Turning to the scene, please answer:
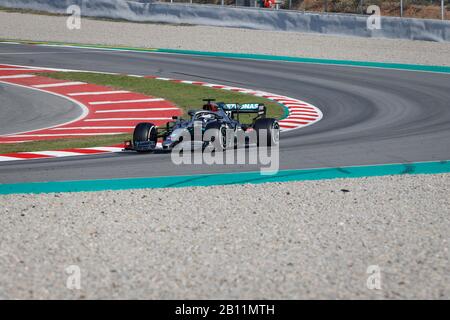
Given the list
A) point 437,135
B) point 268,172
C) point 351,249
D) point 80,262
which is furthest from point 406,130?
point 80,262

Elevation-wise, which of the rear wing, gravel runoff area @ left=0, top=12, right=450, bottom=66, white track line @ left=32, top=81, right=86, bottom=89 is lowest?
the rear wing

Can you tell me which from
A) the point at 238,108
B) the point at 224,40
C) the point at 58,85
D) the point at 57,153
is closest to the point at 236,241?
the point at 57,153

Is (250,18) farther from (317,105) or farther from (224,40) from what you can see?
(317,105)

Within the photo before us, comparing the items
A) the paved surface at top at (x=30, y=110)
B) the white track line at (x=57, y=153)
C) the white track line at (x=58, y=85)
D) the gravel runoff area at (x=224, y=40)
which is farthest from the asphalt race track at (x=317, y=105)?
the paved surface at top at (x=30, y=110)

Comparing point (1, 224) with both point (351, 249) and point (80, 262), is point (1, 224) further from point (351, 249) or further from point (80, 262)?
point (351, 249)

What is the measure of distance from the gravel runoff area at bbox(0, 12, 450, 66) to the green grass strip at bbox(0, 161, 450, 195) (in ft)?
57.3

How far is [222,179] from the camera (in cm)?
1578

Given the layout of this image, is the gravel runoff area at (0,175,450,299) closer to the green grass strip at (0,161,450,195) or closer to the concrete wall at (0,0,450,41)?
the green grass strip at (0,161,450,195)

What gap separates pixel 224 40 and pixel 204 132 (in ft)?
69.8

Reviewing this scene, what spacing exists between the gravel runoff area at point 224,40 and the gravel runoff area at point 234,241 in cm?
2042

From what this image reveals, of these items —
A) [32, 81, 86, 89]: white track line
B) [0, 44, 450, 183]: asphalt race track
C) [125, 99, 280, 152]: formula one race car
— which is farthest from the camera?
[32, 81, 86, 89]: white track line

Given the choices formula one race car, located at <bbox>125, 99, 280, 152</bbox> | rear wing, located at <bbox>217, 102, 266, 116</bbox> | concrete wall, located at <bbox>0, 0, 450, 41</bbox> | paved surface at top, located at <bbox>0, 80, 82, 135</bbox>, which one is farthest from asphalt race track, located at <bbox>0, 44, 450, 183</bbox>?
paved surface at top, located at <bbox>0, 80, 82, 135</bbox>

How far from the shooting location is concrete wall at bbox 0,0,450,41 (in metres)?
36.3

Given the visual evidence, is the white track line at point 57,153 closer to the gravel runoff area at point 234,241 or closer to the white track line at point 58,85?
the gravel runoff area at point 234,241
